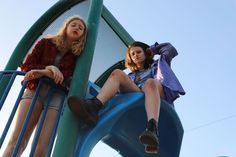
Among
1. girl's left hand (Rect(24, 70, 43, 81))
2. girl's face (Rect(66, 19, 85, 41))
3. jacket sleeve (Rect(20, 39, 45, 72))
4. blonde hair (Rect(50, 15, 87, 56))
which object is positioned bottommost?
girl's left hand (Rect(24, 70, 43, 81))

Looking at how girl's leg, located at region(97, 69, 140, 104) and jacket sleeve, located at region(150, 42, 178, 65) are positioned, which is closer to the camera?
girl's leg, located at region(97, 69, 140, 104)

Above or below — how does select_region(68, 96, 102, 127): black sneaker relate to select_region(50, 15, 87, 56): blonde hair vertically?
below

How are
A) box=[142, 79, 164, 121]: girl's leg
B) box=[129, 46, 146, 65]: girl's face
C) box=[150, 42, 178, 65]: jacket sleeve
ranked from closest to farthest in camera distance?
box=[142, 79, 164, 121]: girl's leg
box=[150, 42, 178, 65]: jacket sleeve
box=[129, 46, 146, 65]: girl's face

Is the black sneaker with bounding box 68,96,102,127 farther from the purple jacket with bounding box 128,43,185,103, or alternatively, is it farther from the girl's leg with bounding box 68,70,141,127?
the purple jacket with bounding box 128,43,185,103

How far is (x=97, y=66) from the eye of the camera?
4.29 metres

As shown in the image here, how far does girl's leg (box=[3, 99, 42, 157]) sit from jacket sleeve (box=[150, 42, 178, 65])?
1.34m

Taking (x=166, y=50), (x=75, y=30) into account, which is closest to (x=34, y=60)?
(x=75, y=30)

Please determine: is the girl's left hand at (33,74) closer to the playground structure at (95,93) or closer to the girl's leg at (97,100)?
the playground structure at (95,93)

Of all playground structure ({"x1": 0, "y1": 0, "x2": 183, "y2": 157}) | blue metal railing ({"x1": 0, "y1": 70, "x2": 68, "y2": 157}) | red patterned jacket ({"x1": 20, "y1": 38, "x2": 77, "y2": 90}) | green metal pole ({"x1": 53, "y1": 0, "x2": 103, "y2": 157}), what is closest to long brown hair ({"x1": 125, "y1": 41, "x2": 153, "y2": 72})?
playground structure ({"x1": 0, "y1": 0, "x2": 183, "y2": 157})

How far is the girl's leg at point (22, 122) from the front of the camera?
102 inches

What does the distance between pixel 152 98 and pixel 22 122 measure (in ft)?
3.26

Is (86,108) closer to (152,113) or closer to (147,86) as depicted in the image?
(152,113)

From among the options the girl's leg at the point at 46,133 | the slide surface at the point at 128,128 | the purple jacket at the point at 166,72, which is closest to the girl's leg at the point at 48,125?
the girl's leg at the point at 46,133

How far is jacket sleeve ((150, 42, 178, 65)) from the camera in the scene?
11.3 feet
